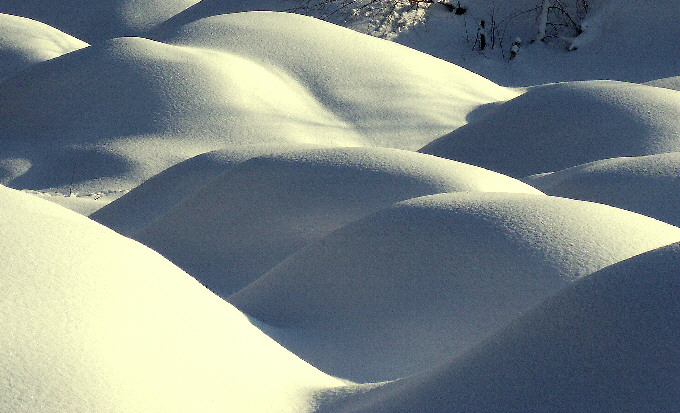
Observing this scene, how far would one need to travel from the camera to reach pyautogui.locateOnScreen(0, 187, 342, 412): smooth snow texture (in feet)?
5.31

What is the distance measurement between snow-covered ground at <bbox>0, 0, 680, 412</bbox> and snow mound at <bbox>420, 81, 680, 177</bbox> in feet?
0.06

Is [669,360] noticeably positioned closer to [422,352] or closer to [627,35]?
[422,352]

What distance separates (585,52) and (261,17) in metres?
3.56

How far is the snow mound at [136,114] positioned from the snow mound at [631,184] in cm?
197

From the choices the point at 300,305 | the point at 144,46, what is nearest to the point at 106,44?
the point at 144,46

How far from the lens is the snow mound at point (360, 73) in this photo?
5.90 m

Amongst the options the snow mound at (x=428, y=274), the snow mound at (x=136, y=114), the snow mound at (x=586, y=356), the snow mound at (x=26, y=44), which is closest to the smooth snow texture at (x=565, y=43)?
the snow mound at (x=26, y=44)

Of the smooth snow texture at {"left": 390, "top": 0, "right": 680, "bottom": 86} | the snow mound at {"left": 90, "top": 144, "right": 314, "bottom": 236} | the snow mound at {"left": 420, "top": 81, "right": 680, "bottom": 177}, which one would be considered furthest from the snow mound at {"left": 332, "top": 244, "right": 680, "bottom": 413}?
the smooth snow texture at {"left": 390, "top": 0, "right": 680, "bottom": 86}

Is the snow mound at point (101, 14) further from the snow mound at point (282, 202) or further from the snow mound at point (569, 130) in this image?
the snow mound at point (282, 202)

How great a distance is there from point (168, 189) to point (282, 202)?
95 centimetres

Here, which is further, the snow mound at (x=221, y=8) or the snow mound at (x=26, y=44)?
the snow mound at (x=221, y=8)

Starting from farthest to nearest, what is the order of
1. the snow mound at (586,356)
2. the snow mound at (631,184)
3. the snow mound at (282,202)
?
the snow mound at (631,184)
the snow mound at (282,202)
the snow mound at (586,356)

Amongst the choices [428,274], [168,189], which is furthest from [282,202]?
[428,274]

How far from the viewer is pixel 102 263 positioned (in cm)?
198
